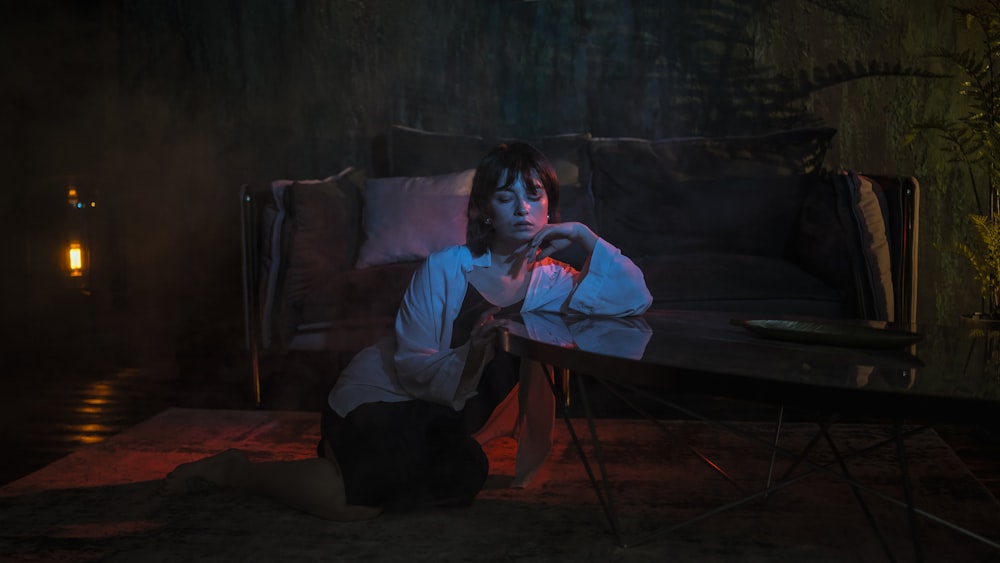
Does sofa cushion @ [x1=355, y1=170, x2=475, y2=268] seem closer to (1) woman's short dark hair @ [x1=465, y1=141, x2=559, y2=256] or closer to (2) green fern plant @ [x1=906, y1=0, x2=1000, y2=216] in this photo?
(1) woman's short dark hair @ [x1=465, y1=141, x2=559, y2=256]

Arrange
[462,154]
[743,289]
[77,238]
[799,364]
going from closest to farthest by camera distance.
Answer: [799,364]
[743,289]
[462,154]
[77,238]

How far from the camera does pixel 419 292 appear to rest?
1675 mm

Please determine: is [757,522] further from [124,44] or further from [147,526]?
[124,44]

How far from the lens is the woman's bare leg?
1568 millimetres

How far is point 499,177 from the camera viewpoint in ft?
5.51

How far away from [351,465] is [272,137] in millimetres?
2506

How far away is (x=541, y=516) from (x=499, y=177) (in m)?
0.68

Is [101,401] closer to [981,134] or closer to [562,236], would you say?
[562,236]

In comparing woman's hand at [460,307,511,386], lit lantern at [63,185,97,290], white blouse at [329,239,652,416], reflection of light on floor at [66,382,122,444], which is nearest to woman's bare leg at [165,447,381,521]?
white blouse at [329,239,652,416]

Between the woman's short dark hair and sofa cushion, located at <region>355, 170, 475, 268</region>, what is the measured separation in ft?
3.28

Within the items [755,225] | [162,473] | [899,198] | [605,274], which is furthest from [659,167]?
[162,473]

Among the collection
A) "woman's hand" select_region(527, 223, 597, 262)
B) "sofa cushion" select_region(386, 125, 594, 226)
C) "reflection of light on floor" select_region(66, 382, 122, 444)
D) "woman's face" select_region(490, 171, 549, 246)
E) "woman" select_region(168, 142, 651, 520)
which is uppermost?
"sofa cushion" select_region(386, 125, 594, 226)

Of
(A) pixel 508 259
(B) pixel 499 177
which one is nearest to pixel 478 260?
(A) pixel 508 259

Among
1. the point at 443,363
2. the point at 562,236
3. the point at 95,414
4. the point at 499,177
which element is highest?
the point at 499,177
